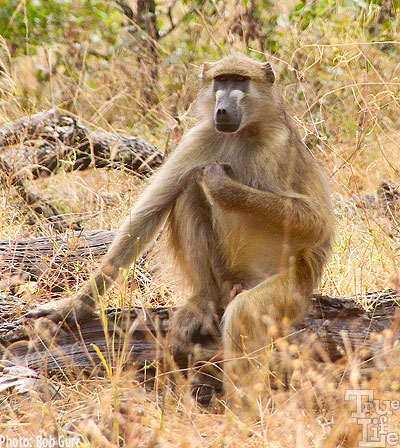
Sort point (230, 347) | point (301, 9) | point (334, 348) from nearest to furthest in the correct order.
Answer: point (230, 347)
point (334, 348)
point (301, 9)

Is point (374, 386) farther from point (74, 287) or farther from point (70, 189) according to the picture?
point (70, 189)

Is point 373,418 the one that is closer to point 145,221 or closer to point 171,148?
point 145,221

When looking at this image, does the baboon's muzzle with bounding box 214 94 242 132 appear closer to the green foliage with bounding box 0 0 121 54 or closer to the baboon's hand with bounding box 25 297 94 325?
the baboon's hand with bounding box 25 297 94 325

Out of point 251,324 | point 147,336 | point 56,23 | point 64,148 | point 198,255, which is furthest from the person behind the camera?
point 56,23

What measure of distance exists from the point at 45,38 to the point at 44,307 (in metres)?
6.10

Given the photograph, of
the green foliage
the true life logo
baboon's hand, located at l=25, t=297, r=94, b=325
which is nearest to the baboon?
baboon's hand, located at l=25, t=297, r=94, b=325

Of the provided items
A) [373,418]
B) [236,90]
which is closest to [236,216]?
[236,90]

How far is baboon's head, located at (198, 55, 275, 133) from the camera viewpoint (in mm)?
3838

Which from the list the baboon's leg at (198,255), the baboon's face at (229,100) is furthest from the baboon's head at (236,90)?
the baboon's leg at (198,255)

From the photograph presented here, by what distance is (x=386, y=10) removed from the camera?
834 cm

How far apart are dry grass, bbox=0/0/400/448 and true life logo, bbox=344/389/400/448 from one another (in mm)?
44

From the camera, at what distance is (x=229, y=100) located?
12.7ft

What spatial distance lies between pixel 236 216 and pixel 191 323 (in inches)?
26.0

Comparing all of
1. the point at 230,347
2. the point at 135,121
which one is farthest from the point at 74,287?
the point at 135,121
